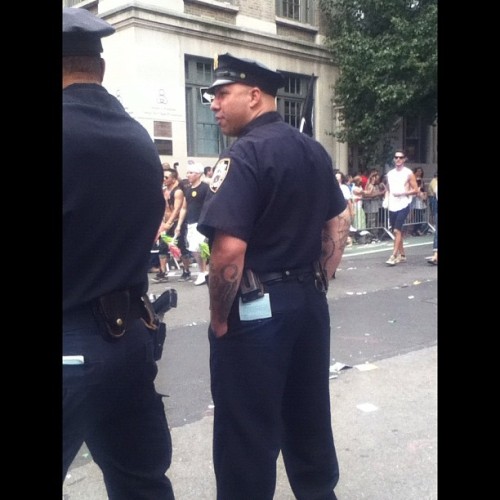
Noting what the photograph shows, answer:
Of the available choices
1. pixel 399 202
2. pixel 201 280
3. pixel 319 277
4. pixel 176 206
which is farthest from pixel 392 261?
pixel 319 277

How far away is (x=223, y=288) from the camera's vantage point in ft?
7.89

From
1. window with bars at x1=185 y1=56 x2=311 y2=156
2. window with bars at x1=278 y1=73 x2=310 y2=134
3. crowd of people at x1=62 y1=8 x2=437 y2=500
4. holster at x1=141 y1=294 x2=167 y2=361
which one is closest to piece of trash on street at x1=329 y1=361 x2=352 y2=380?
crowd of people at x1=62 y1=8 x2=437 y2=500

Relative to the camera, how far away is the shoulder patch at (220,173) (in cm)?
237

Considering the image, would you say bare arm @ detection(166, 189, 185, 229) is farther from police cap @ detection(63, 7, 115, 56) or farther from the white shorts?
police cap @ detection(63, 7, 115, 56)

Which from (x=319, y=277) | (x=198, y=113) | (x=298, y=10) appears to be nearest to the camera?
(x=319, y=277)

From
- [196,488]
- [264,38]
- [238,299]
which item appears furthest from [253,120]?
[264,38]

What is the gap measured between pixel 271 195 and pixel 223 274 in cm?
34

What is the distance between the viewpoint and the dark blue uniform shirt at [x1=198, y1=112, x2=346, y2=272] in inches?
91.5

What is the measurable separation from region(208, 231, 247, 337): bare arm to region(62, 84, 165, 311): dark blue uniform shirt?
37 centimetres

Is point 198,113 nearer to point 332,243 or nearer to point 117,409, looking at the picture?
point 332,243

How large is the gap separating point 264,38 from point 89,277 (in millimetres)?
17019

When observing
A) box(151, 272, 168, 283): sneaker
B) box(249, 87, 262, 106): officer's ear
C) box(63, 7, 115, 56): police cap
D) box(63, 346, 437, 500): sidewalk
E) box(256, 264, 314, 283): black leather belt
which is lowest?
box(63, 346, 437, 500): sidewalk

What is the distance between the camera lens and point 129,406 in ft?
6.74
